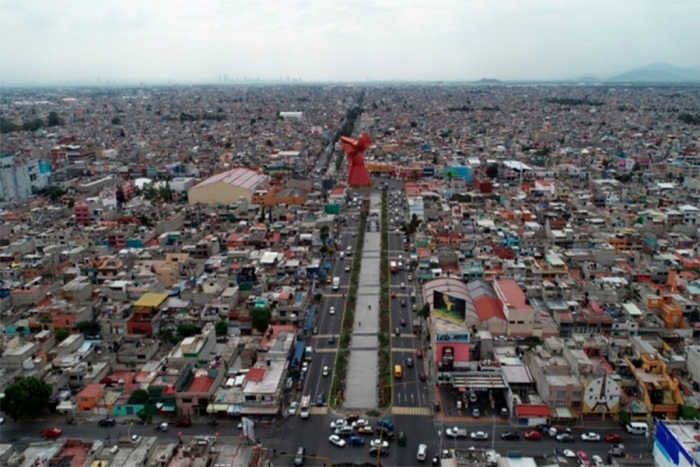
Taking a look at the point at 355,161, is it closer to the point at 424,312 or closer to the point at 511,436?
the point at 424,312

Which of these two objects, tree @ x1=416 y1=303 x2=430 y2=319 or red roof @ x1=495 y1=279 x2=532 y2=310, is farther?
tree @ x1=416 y1=303 x2=430 y2=319

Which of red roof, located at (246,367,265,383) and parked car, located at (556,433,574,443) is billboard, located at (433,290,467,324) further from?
red roof, located at (246,367,265,383)

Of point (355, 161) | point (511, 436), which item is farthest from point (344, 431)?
point (355, 161)

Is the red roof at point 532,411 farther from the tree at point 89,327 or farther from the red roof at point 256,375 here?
the tree at point 89,327

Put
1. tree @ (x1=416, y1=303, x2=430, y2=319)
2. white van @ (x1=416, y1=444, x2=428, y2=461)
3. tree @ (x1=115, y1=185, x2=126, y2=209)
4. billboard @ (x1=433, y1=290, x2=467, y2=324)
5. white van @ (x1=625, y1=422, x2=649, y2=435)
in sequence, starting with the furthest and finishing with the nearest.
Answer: tree @ (x1=115, y1=185, x2=126, y2=209)
tree @ (x1=416, y1=303, x2=430, y2=319)
billboard @ (x1=433, y1=290, x2=467, y2=324)
white van @ (x1=625, y1=422, x2=649, y2=435)
white van @ (x1=416, y1=444, x2=428, y2=461)

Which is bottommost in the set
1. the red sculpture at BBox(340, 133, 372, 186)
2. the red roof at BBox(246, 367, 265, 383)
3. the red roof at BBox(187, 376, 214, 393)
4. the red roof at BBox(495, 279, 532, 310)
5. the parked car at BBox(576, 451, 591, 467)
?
the parked car at BBox(576, 451, 591, 467)

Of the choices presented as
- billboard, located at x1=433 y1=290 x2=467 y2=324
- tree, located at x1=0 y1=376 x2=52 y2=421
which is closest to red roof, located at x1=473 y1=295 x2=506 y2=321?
billboard, located at x1=433 y1=290 x2=467 y2=324
